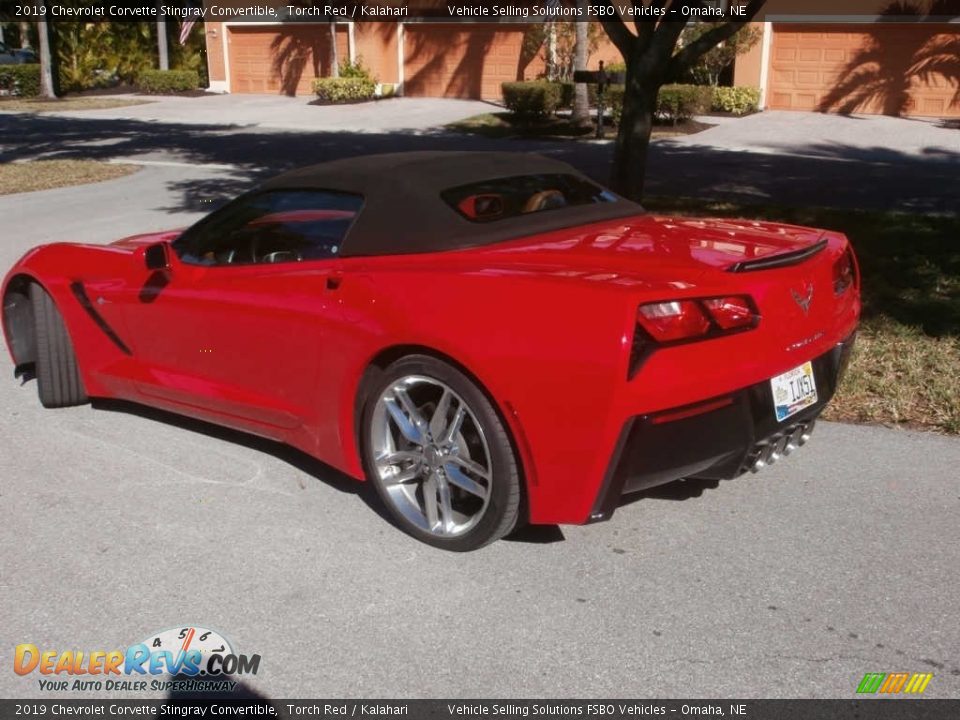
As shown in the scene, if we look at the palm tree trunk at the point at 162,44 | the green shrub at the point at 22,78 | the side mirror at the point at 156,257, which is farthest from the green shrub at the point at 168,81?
the side mirror at the point at 156,257

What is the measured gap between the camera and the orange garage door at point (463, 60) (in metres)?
33.3

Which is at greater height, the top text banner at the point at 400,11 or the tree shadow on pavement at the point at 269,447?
the top text banner at the point at 400,11

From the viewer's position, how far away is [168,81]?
38.0m

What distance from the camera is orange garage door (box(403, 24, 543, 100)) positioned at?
109 ft

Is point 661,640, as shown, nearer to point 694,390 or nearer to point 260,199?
point 694,390

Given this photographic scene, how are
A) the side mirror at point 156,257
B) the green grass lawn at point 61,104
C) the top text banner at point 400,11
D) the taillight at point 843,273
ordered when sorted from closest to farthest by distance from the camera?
1. the taillight at point 843,273
2. the side mirror at point 156,257
3. the top text banner at point 400,11
4. the green grass lawn at point 61,104

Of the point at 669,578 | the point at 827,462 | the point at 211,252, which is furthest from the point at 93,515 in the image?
the point at 827,462

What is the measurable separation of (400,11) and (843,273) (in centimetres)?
3259

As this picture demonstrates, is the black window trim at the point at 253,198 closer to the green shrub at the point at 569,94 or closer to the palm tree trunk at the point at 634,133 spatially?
the palm tree trunk at the point at 634,133

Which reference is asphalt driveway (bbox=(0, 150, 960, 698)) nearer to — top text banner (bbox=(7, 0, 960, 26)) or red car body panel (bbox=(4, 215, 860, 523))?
red car body panel (bbox=(4, 215, 860, 523))

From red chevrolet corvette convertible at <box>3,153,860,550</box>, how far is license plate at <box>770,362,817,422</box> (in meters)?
0.01

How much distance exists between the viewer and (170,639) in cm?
347

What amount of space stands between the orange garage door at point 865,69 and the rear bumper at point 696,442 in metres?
27.2

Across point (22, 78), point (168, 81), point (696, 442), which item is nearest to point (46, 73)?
point (22, 78)
